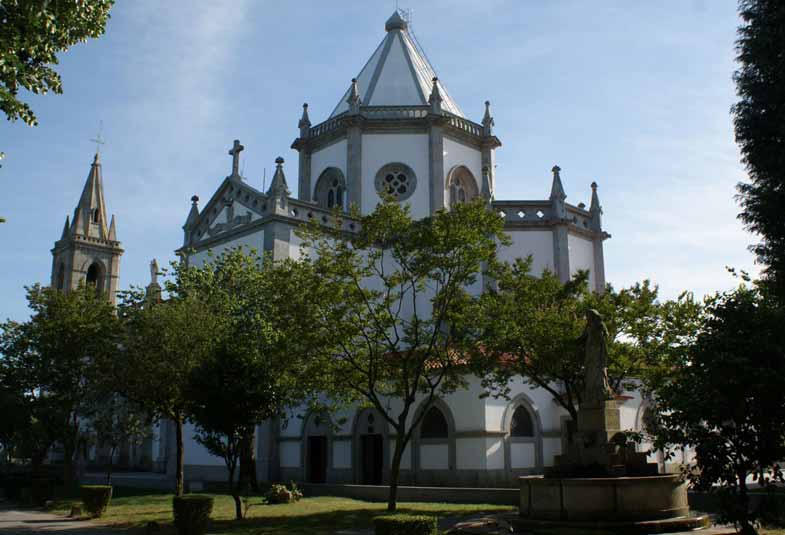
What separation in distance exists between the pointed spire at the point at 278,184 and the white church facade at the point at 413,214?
0.05m

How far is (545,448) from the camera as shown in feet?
104

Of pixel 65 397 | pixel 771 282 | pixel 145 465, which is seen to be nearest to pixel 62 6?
pixel 771 282

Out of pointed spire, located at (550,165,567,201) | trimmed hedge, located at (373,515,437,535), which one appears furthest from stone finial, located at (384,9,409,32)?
trimmed hedge, located at (373,515,437,535)

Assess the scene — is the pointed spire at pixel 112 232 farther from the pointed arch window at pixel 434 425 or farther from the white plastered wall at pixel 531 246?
the pointed arch window at pixel 434 425

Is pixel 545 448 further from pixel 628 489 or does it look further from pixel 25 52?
pixel 25 52

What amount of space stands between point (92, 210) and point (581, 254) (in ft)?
183

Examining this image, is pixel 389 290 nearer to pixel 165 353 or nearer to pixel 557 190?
pixel 165 353

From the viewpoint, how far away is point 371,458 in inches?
1310

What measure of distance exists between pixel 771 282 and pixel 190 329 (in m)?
18.1

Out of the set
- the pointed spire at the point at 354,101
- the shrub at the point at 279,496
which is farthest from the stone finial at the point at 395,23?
the shrub at the point at 279,496

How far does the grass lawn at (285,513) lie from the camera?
19438 mm

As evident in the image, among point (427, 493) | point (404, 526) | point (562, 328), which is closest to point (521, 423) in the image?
point (427, 493)

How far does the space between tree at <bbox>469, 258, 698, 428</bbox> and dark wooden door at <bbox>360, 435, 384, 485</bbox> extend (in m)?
9.82

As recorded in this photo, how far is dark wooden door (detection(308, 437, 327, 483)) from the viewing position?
3391 centimetres
